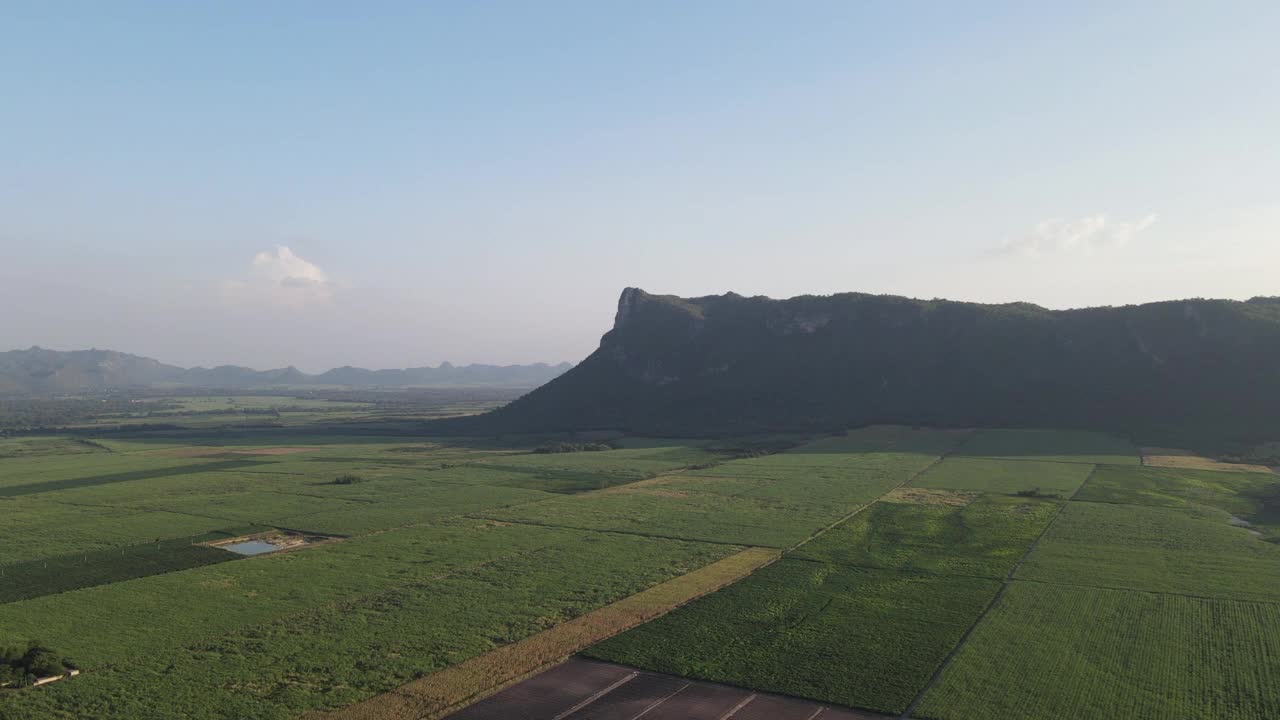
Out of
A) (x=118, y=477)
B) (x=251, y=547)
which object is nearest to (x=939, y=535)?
(x=251, y=547)

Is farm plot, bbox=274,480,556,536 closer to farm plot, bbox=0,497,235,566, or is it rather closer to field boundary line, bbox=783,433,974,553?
farm plot, bbox=0,497,235,566

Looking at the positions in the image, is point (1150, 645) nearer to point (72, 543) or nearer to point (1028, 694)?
point (1028, 694)

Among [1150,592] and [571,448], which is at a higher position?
[571,448]

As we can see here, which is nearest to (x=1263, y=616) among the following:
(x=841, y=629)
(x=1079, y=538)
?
(x=1079, y=538)

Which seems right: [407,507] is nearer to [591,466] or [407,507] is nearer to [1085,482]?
[591,466]

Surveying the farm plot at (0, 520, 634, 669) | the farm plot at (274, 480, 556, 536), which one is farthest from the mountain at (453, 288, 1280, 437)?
the farm plot at (0, 520, 634, 669)

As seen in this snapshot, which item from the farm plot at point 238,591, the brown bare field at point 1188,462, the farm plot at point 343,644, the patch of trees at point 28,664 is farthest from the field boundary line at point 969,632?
the brown bare field at point 1188,462

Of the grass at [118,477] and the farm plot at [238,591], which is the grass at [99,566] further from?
the grass at [118,477]
